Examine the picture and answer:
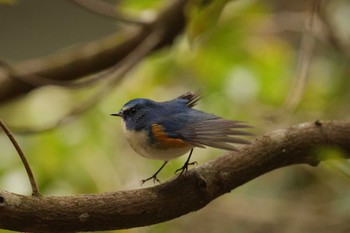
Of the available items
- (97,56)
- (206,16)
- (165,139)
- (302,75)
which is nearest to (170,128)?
(165,139)

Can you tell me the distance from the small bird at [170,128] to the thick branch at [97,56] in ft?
3.20

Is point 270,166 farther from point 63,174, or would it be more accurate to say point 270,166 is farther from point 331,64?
point 331,64

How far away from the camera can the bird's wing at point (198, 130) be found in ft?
3.38

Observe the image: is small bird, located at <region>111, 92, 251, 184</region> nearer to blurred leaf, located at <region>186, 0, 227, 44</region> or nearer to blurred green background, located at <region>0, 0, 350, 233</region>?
blurred leaf, located at <region>186, 0, 227, 44</region>

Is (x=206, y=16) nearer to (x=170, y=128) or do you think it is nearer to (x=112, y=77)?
(x=170, y=128)

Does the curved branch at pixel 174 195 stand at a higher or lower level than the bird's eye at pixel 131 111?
lower

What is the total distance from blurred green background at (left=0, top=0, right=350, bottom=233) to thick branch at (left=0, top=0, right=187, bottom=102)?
0.08 metres

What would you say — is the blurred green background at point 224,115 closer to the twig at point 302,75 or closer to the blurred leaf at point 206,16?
the twig at point 302,75

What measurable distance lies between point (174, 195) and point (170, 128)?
4.6 inches

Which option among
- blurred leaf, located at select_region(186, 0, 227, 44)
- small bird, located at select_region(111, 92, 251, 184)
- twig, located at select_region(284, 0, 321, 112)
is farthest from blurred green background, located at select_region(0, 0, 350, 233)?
small bird, located at select_region(111, 92, 251, 184)

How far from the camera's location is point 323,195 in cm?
255

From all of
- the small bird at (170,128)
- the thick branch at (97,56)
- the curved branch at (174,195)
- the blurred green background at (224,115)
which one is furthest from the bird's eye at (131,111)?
the thick branch at (97,56)

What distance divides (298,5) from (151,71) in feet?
4.14

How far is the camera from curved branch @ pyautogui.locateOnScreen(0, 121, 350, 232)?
989 millimetres
